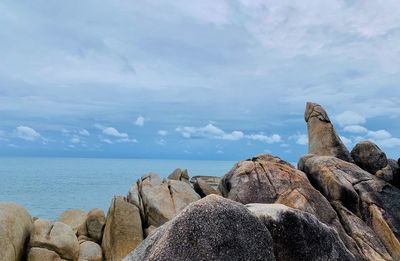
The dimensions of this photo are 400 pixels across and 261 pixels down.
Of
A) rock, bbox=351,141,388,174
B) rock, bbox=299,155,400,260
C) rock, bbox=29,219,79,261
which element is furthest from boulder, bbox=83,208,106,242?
rock, bbox=351,141,388,174

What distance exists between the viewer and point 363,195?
25016 millimetres

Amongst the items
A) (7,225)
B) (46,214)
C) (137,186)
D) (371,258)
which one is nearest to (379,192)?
(371,258)

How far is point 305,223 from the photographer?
1022cm

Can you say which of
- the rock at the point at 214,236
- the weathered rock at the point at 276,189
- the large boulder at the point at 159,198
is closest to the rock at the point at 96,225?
the large boulder at the point at 159,198

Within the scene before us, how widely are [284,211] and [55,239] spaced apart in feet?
50.8

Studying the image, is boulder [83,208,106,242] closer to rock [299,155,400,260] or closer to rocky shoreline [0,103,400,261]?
rocky shoreline [0,103,400,261]

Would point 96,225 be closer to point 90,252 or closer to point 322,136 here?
point 90,252

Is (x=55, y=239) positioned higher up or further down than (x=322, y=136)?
further down

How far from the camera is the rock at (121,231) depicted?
82.1ft

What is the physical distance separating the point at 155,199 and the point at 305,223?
1830cm

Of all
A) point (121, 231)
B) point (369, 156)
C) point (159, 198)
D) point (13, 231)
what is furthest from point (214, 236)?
point (369, 156)

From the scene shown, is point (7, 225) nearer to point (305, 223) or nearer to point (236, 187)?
point (236, 187)

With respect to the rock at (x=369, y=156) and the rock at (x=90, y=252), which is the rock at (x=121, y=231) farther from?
the rock at (x=369, y=156)

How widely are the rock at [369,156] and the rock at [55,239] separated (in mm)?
18682
